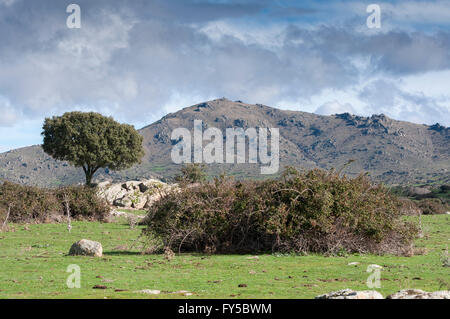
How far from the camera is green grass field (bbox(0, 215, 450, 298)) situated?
44.5ft

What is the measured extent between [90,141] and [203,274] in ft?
197

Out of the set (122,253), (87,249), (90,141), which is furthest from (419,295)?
(90,141)

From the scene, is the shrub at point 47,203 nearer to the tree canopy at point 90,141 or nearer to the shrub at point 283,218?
the shrub at point 283,218

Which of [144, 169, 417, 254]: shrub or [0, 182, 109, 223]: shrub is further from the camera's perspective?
[0, 182, 109, 223]: shrub

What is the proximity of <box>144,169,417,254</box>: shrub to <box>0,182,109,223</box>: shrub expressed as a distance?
68.9 feet

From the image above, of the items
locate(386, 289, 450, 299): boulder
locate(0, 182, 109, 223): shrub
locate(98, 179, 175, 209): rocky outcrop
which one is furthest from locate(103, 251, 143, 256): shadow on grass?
locate(98, 179, 175, 209): rocky outcrop

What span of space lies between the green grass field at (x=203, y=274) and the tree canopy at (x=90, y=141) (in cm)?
4808

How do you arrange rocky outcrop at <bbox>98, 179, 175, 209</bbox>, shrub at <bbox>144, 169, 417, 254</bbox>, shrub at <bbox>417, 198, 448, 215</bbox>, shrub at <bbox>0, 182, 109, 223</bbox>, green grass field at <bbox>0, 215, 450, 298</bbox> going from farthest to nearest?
shrub at <bbox>417, 198, 448, 215</bbox>
rocky outcrop at <bbox>98, 179, 175, 209</bbox>
shrub at <bbox>0, 182, 109, 223</bbox>
shrub at <bbox>144, 169, 417, 254</bbox>
green grass field at <bbox>0, 215, 450, 298</bbox>

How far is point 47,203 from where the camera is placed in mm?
43750

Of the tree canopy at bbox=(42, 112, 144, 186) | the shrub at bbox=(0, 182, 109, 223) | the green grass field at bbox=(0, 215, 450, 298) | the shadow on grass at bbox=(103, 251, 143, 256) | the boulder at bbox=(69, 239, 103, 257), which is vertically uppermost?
the tree canopy at bbox=(42, 112, 144, 186)

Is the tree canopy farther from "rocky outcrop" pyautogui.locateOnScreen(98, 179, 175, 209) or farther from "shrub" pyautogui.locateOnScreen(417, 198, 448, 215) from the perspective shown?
"shrub" pyautogui.locateOnScreen(417, 198, 448, 215)
